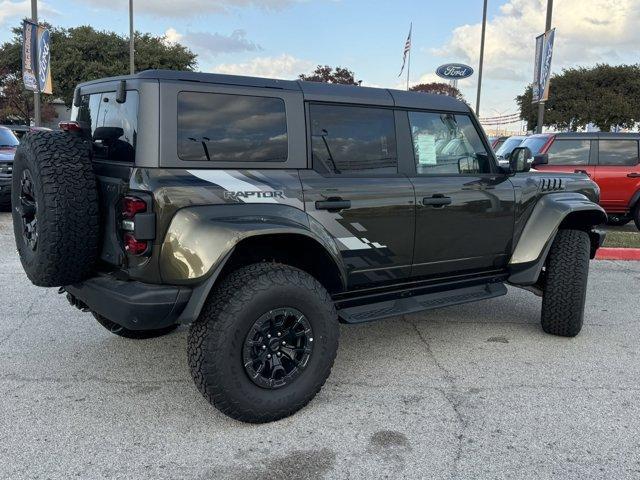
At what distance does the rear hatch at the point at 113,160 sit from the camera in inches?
116

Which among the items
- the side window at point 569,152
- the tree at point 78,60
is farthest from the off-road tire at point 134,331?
the tree at point 78,60

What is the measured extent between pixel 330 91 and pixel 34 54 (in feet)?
47.1

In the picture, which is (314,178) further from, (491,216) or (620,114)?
(620,114)

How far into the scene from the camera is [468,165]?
4.22m

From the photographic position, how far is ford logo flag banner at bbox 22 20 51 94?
586 inches

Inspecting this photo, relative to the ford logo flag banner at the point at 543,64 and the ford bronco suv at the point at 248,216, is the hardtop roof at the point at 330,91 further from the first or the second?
the ford logo flag banner at the point at 543,64

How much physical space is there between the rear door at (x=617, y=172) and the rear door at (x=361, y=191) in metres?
7.54

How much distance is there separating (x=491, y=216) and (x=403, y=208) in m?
0.86

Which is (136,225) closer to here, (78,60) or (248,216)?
(248,216)

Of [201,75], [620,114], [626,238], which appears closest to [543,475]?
[201,75]

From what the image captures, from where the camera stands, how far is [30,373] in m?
3.68

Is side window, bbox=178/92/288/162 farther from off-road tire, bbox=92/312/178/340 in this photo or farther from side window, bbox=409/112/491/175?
off-road tire, bbox=92/312/178/340

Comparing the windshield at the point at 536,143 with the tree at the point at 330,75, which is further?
the tree at the point at 330,75

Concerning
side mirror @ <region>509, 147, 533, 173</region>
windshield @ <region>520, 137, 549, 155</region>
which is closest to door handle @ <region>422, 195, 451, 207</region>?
side mirror @ <region>509, 147, 533, 173</region>
